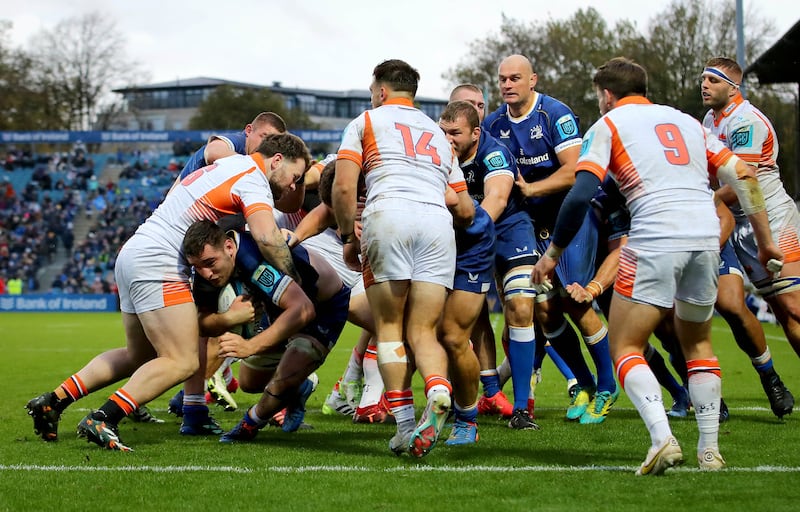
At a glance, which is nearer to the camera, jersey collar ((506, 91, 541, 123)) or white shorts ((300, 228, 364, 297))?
jersey collar ((506, 91, 541, 123))

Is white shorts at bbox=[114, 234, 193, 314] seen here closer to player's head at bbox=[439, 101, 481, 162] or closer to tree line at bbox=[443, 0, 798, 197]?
player's head at bbox=[439, 101, 481, 162]

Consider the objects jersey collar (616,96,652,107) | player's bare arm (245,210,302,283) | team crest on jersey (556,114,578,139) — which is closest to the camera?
jersey collar (616,96,652,107)

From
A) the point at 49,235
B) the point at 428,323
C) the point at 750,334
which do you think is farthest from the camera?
the point at 49,235

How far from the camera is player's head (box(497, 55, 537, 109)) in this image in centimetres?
795

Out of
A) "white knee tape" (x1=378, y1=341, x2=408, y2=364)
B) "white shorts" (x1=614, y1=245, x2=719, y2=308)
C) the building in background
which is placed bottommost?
"white knee tape" (x1=378, y1=341, x2=408, y2=364)

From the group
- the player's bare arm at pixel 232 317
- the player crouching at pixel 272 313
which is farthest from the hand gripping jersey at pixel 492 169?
the player's bare arm at pixel 232 317

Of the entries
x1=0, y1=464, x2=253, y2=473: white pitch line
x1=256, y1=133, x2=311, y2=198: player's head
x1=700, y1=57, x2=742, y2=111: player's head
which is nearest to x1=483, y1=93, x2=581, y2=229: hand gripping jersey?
x1=700, y1=57, x2=742, y2=111: player's head

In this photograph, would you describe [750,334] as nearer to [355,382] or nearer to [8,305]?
[355,382]

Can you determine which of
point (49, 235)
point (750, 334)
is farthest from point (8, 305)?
point (750, 334)

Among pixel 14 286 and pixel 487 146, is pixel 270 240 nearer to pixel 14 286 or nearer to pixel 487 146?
pixel 487 146

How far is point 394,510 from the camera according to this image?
4312 mm

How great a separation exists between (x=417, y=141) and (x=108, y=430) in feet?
8.56

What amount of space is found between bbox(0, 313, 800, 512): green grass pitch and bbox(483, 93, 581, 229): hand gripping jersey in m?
1.71

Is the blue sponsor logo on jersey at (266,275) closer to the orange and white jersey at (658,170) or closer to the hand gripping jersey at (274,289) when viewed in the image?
the hand gripping jersey at (274,289)
